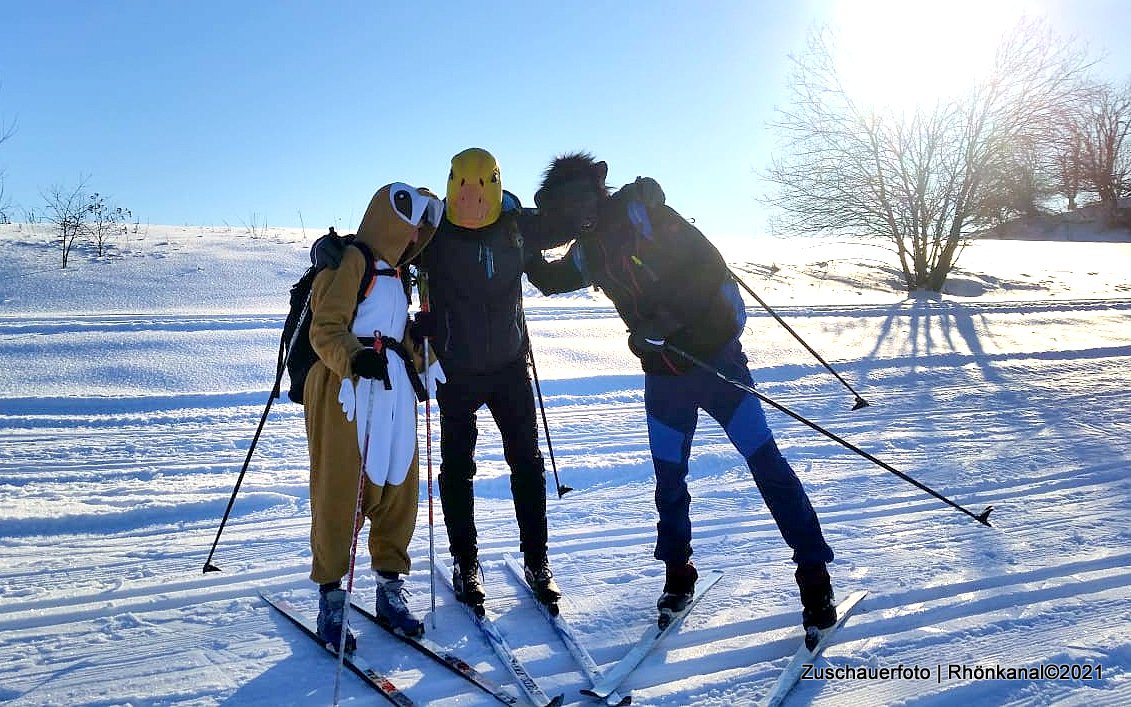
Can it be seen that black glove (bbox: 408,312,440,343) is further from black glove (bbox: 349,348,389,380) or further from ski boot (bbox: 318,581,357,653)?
ski boot (bbox: 318,581,357,653)

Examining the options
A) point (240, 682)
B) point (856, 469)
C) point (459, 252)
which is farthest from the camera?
point (856, 469)

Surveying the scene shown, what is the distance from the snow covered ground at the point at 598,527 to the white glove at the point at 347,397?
927 millimetres

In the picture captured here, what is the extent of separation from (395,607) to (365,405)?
0.84 m

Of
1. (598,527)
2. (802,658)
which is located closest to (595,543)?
(598,527)

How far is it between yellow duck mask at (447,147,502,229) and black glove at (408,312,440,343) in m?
0.40

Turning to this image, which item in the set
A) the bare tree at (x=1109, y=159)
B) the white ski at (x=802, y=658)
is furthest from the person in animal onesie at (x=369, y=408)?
the bare tree at (x=1109, y=159)

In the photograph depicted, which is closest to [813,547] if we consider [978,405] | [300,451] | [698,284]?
[698,284]

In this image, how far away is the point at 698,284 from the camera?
120 inches

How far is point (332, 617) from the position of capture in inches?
114

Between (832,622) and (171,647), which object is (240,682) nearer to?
(171,647)

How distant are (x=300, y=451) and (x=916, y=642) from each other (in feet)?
13.0

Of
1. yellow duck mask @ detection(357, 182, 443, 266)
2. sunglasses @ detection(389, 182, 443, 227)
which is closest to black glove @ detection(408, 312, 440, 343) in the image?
yellow duck mask @ detection(357, 182, 443, 266)

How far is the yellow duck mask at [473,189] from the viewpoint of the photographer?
3.06m

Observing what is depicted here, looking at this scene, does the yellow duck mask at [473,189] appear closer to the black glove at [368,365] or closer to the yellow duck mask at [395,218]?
the yellow duck mask at [395,218]
